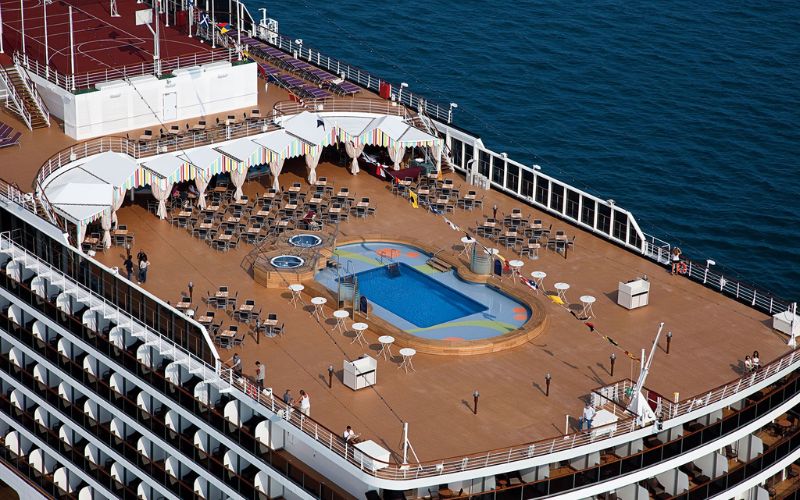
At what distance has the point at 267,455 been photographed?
5925cm

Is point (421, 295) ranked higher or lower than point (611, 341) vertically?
lower

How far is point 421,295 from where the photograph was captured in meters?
70.6

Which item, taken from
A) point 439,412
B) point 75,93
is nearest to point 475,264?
point 439,412

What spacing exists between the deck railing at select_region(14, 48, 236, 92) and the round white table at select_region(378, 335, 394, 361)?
25.0 metres

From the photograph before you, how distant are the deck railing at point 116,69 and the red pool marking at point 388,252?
16.6 metres

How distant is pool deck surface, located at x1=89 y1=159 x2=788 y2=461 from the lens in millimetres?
59094

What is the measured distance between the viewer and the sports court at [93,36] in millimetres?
84625

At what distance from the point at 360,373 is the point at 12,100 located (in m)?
31.4

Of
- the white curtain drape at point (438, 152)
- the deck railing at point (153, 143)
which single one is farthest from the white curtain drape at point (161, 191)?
the white curtain drape at point (438, 152)

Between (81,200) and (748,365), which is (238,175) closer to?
(81,200)

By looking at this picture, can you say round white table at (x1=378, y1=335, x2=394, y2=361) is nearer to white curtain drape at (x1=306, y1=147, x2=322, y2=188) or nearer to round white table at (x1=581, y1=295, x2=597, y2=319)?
round white table at (x1=581, y1=295, x2=597, y2=319)

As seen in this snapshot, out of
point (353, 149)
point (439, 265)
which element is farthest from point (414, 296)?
point (353, 149)

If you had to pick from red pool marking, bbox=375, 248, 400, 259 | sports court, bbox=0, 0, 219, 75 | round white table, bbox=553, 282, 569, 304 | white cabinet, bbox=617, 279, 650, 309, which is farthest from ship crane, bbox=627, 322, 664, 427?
sports court, bbox=0, 0, 219, 75

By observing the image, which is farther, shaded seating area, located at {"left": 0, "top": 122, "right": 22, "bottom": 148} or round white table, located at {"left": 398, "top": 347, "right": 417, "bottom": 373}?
shaded seating area, located at {"left": 0, "top": 122, "right": 22, "bottom": 148}
